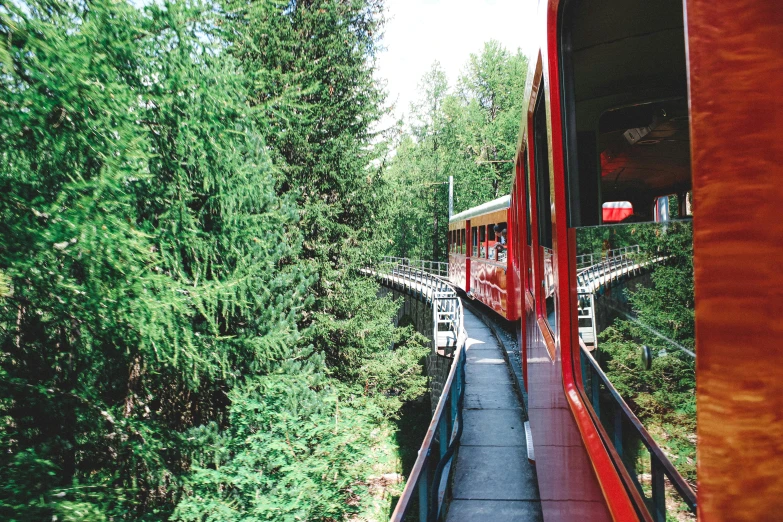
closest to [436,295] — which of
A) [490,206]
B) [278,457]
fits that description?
[490,206]

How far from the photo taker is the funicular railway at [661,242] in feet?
3.23

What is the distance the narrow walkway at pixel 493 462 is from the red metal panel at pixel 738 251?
4608 mm

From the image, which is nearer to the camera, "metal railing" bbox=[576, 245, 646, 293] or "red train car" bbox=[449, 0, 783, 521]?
"red train car" bbox=[449, 0, 783, 521]

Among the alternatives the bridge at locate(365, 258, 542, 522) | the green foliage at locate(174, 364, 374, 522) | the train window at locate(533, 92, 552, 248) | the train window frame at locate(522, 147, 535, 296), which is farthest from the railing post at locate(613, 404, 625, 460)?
the green foliage at locate(174, 364, 374, 522)

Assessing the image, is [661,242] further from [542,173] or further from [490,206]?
[490,206]

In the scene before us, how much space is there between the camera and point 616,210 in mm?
2164

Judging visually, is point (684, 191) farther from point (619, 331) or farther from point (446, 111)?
point (446, 111)

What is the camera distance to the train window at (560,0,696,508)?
1.21 m

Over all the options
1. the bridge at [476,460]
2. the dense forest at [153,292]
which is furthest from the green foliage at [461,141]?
the bridge at [476,460]

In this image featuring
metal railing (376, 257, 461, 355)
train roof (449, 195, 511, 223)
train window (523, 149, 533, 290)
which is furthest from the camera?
metal railing (376, 257, 461, 355)

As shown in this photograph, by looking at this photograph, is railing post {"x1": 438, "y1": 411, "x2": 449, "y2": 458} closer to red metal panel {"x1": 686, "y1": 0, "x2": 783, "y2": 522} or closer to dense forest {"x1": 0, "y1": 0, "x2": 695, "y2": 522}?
dense forest {"x1": 0, "y1": 0, "x2": 695, "y2": 522}

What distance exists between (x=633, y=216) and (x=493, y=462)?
5.36 meters

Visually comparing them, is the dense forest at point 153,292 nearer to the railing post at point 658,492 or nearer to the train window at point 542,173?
the railing post at point 658,492

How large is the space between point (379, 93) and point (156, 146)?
44.5ft
